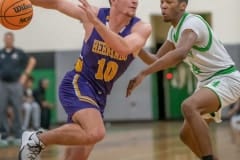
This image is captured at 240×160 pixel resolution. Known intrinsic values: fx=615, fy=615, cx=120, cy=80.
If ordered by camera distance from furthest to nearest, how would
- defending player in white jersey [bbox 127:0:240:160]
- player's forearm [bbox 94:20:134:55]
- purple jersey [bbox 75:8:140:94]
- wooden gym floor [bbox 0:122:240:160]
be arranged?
wooden gym floor [bbox 0:122:240:160] < defending player in white jersey [bbox 127:0:240:160] < purple jersey [bbox 75:8:140:94] < player's forearm [bbox 94:20:134:55]

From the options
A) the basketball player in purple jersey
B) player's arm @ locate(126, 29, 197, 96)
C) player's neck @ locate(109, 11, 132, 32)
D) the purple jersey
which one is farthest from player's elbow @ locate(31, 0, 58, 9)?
player's arm @ locate(126, 29, 197, 96)

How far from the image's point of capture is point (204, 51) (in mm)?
6164

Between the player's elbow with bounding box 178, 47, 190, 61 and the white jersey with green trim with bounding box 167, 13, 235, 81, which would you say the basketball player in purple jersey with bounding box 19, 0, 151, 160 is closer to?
the player's elbow with bounding box 178, 47, 190, 61

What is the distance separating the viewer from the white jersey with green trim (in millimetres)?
6129

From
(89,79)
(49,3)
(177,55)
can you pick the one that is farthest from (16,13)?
(177,55)

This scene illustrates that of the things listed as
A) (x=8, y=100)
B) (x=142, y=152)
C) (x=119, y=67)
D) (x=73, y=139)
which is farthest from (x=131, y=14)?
(x=8, y=100)

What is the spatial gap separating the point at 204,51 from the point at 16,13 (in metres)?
1.93

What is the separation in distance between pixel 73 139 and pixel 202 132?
125 centimetres

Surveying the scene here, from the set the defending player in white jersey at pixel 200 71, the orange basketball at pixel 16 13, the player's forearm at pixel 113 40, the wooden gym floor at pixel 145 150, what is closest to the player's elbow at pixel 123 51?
the player's forearm at pixel 113 40

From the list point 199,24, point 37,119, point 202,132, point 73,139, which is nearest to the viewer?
point 73,139

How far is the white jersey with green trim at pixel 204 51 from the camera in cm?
613

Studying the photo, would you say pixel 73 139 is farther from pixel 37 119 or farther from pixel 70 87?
pixel 37 119

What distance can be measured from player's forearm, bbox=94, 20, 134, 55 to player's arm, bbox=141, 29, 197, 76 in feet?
1.55

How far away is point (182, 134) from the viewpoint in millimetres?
6195
